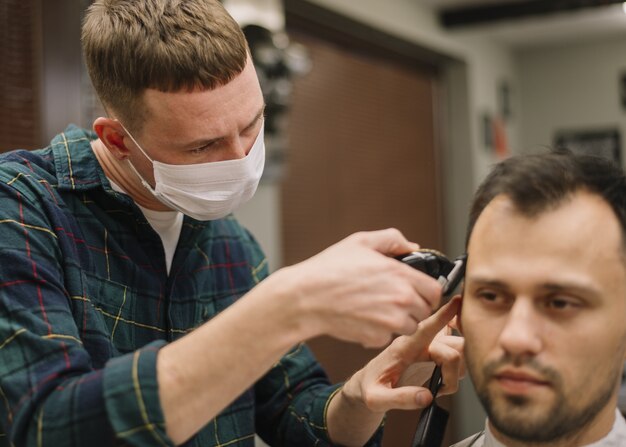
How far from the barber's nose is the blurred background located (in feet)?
3.57

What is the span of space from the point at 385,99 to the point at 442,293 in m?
3.94

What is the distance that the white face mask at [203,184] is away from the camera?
5.02ft

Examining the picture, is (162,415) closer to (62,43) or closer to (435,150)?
(62,43)

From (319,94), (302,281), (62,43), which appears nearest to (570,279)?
(302,281)

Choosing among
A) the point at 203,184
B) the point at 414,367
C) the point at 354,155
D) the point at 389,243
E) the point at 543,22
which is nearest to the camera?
the point at 389,243

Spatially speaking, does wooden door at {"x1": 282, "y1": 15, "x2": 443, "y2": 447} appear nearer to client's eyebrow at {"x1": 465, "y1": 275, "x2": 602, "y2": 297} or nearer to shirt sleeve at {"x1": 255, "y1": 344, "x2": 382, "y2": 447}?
shirt sleeve at {"x1": 255, "y1": 344, "x2": 382, "y2": 447}

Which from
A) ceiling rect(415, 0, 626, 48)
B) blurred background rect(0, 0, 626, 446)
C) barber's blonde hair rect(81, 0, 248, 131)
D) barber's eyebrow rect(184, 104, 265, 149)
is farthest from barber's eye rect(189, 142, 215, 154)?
ceiling rect(415, 0, 626, 48)

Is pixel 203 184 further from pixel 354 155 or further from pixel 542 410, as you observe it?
pixel 354 155

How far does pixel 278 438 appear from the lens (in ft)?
5.74

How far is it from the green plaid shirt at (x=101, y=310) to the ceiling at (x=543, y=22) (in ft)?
12.2

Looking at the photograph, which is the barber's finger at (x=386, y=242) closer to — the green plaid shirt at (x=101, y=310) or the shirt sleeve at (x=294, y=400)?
the green plaid shirt at (x=101, y=310)

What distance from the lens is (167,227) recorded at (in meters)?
1.67

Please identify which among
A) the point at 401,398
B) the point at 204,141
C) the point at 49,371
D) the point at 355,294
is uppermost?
the point at 204,141

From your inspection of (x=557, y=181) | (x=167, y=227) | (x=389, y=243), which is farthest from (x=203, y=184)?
(x=557, y=181)
